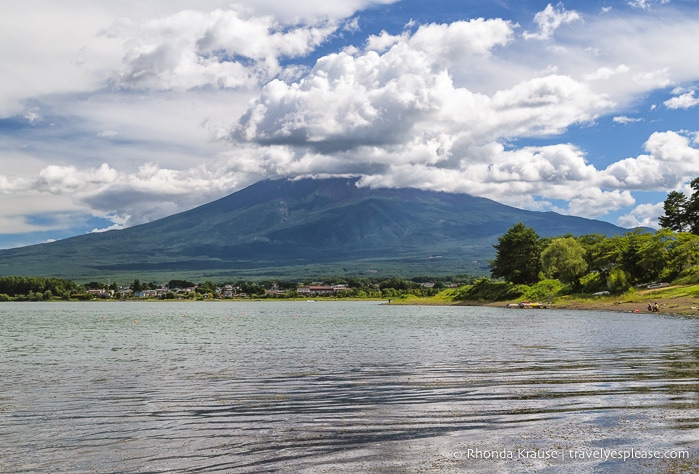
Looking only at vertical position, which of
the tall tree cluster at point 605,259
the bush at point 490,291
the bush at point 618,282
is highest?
the tall tree cluster at point 605,259

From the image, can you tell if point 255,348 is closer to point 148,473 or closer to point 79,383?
point 79,383

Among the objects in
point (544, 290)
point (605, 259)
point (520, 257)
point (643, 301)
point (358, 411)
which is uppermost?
point (520, 257)

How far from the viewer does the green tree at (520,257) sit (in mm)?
118438

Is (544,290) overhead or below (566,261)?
below

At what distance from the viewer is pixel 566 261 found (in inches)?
3797

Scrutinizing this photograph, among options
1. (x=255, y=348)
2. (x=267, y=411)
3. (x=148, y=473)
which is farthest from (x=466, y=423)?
(x=255, y=348)

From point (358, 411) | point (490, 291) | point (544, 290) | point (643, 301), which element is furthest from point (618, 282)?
point (358, 411)

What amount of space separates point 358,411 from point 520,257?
108m

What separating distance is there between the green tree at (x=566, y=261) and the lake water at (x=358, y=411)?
6672 cm

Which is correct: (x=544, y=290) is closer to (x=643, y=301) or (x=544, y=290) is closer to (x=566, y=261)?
(x=566, y=261)

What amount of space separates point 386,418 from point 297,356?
16.4 meters

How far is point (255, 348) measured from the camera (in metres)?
36.2

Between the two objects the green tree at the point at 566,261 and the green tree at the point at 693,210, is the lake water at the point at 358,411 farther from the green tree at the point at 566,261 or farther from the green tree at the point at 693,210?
the green tree at the point at 693,210

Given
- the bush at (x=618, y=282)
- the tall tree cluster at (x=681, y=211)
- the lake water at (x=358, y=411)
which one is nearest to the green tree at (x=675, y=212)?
the tall tree cluster at (x=681, y=211)
